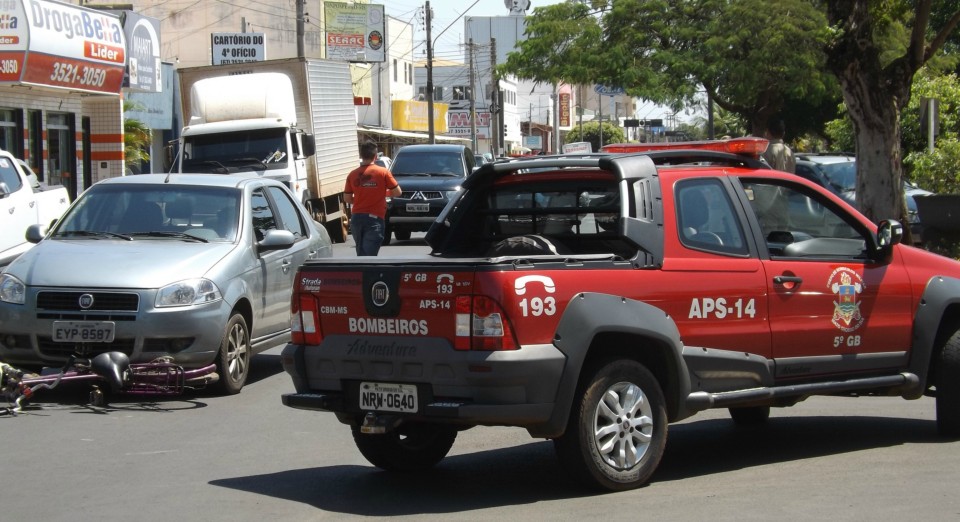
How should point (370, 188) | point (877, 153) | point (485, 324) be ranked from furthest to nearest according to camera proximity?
point (877, 153), point (370, 188), point (485, 324)

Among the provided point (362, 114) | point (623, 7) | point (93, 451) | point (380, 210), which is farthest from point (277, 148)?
point (362, 114)

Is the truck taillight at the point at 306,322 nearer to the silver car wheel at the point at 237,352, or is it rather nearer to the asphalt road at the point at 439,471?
the asphalt road at the point at 439,471

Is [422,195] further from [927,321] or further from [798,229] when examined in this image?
[927,321]

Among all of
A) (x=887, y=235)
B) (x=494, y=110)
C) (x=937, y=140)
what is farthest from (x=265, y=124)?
(x=494, y=110)

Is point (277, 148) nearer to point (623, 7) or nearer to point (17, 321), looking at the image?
point (17, 321)

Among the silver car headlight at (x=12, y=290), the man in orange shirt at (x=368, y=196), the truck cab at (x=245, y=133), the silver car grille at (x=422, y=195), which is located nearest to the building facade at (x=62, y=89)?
the truck cab at (x=245, y=133)

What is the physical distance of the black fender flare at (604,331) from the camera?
608cm

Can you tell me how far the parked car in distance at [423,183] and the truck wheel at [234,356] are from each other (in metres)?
14.3

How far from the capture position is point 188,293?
9336 mm

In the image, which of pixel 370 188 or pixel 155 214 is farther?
pixel 370 188

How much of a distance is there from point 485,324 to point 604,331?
674 millimetres

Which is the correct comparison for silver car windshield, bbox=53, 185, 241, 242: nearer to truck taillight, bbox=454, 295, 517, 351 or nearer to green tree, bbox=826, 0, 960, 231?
truck taillight, bbox=454, 295, 517, 351

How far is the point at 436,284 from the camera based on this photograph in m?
6.13

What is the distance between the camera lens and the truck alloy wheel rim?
6.33 metres
